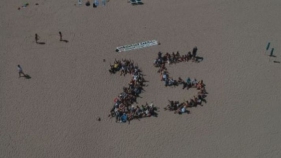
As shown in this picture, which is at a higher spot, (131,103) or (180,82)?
(180,82)

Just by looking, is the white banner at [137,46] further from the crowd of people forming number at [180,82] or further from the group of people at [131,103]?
the group of people at [131,103]

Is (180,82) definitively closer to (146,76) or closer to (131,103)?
(146,76)

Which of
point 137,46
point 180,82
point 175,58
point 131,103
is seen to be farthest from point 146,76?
point 137,46

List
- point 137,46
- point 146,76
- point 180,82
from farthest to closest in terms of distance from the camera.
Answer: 1. point 137,46
2. point 146,76
3. point 180,82

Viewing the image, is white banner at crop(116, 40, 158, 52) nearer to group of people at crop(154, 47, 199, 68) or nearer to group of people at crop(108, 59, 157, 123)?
group of people at crop(154, 47, 199, 68)

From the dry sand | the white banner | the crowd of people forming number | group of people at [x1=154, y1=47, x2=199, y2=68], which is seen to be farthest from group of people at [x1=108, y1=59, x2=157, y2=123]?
the white banner

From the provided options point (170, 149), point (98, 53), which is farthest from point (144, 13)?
point (170, 149)
